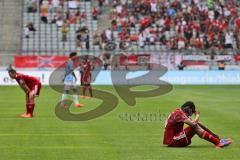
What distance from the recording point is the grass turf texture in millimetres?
Result: 16359

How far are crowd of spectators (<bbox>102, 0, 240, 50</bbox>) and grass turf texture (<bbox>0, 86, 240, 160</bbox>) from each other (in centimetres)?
2363

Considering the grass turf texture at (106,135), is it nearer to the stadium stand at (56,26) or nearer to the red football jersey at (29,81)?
the red football jersey at (29,81)

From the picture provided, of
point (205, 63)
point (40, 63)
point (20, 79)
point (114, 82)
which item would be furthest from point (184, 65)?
point (20, 79)

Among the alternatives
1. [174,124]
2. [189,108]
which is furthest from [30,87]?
[189,108]

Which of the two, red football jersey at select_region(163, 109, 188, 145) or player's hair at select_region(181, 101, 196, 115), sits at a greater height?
player's hair at select_region(181, 101, 196, 115)

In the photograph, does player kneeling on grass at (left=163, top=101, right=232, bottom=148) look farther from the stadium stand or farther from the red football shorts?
the stadium stand

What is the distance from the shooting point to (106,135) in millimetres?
20312

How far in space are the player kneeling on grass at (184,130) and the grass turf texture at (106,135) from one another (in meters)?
0.22

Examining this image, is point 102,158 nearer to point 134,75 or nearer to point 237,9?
point 134,75

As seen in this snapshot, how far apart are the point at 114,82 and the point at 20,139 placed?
1185 inches

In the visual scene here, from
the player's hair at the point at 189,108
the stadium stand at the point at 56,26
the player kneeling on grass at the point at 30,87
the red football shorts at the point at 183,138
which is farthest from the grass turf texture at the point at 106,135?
the stadium stand at the point at 56,26

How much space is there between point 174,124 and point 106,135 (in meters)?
3.44

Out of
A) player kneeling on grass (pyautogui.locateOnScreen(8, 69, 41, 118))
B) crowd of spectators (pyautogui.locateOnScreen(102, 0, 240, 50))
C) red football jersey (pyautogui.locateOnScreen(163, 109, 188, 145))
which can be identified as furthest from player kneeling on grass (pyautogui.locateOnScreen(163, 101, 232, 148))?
crowd of spectators (pyautogui.locateOnScreen(102, 0, 240, 50))

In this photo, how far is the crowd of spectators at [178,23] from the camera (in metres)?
56.7
